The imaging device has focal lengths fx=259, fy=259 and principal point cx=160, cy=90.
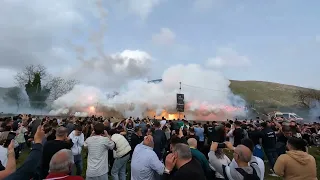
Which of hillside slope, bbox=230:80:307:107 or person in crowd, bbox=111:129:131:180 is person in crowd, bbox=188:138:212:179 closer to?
person in crowd, bbox=111:129:131:180

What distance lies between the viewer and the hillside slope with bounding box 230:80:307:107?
134250 mm

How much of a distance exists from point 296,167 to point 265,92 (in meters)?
158

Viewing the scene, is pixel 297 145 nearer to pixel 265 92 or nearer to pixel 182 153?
pixel 182 153

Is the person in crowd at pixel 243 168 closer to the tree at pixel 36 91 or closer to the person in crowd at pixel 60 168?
the person in crowd at pixel 60 168

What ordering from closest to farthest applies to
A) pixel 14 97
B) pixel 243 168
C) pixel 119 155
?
pixel 243 168 → pixel 119 155 → pixel 14 97

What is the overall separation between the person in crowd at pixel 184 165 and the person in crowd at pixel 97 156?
2510 mm

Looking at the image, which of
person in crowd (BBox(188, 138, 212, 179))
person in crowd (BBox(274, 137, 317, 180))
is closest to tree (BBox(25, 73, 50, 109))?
person in crowd (BBox(188, 138, 212, 179))

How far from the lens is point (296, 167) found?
165 inches

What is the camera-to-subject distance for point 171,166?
3.53 meters

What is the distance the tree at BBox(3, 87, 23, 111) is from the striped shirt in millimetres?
50148

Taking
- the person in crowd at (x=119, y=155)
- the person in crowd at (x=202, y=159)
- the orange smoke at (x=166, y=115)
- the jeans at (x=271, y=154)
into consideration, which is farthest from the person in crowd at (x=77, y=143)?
the orange smoke at (x=166, y=115)

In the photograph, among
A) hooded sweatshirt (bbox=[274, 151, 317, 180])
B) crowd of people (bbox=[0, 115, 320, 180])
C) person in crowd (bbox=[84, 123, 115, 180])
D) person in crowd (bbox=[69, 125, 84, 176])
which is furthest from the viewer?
person in crowd (bbox=[69, 125, 84, 176])

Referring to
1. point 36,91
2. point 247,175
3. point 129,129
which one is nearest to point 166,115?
point 36,91

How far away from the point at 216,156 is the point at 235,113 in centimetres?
4695
